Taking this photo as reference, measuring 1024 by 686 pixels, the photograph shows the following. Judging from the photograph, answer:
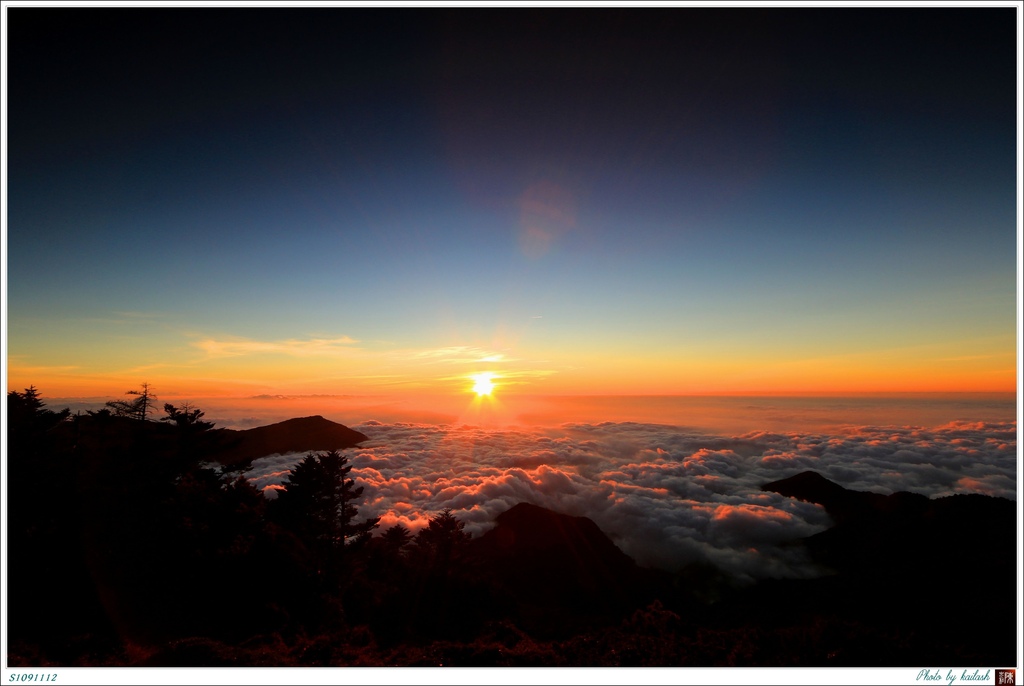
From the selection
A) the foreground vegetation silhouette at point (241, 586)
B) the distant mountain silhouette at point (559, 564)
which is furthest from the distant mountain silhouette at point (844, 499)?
the foreground vegetation silhouette at point (241, 586)

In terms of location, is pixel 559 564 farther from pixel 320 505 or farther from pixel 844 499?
pixel 320 505

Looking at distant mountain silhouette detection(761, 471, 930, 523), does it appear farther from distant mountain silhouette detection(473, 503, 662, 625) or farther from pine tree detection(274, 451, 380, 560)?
pine tree detection(274, 451, 380, 560)

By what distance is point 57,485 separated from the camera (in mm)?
17484

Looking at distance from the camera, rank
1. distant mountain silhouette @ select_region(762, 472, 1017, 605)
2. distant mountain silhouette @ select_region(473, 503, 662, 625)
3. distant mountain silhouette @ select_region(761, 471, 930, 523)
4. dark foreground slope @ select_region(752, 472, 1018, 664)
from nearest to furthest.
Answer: dark foreground slope @ select_region(752, 472, 1018, 664) < distant mountain silhouette @ select_region(762, 472, 1017, 605) < distant mountain silhouette @ select_region(473, 503, 662, 625) < distant mountain silhouette @ select_region(761, 471, 930, 523)

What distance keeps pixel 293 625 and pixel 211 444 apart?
537 inches

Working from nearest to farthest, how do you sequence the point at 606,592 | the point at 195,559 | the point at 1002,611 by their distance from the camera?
1. the point at 195,559
2. the point at 1002,611
3. the point at 606,592

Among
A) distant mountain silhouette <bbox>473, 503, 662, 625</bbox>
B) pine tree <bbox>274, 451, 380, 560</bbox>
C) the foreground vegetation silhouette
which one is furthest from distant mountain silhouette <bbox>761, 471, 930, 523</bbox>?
pine tree <bbox>274, 451, 380, 560</bbox>

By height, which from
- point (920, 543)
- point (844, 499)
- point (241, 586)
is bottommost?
point (920, 543)

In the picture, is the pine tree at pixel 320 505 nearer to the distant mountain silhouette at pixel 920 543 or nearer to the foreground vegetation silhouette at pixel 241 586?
the foreground vegetation silhouette at pixel 241 586

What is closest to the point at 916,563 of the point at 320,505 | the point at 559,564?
the point at 559,564

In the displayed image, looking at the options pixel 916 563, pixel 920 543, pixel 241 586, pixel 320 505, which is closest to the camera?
pixel 241 586

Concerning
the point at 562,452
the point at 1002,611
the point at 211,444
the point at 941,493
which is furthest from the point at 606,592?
the point at 211,444

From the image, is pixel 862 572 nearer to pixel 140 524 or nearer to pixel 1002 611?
pixel 1002 611

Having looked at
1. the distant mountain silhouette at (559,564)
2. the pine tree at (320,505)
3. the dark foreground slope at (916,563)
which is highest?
the pine tree at (320,505)
